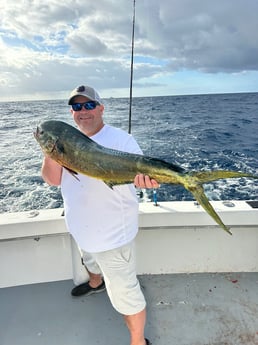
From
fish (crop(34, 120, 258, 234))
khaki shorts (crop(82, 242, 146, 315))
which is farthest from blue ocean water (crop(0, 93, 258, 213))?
khaki shorts (crop(82, 242, 146, 315))

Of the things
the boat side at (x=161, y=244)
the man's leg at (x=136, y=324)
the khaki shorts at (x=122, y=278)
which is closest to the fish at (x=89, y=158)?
the khaki shorts at (x=122, y=278)

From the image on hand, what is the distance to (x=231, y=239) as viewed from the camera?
257 cm

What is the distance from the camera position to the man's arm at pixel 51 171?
1722 mm

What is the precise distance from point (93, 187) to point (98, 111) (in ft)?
1.29

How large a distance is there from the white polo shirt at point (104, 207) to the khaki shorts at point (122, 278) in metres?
0.05

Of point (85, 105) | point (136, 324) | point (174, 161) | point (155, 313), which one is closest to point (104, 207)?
point (85, 105)

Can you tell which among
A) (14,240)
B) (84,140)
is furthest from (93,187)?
(14,240)

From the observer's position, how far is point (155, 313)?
7.41ft

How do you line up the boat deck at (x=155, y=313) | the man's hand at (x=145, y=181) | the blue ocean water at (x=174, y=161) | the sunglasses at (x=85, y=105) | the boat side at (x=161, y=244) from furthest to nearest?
1. the blue ocean water at (x=174, y=161)
2. the boat side at (x=161, y=244)
3. the boat deck at (x=155, y=313)
4. the sunglasses at (x=85, y=105)
5. the man's hand at (x=145, y=181)

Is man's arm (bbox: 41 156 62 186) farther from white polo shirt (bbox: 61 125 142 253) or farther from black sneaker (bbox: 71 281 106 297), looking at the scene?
black sneaker (bbox: 71 281 106 297)

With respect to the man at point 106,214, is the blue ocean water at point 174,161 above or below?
below

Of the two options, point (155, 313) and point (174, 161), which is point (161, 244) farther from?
point (174, 161)

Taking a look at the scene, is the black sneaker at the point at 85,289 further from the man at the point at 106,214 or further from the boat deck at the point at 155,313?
the man at the point at 106,214

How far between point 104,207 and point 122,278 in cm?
37
